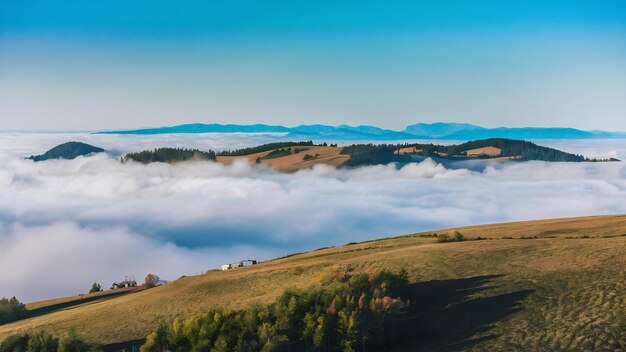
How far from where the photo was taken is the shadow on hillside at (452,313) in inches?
1984

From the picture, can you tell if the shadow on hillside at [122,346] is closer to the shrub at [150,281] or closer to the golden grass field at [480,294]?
the golden grass field at [480,294]

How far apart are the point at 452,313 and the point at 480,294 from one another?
462 cm

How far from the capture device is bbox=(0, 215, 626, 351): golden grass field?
48.5 m

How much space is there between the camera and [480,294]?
5919 centimetres

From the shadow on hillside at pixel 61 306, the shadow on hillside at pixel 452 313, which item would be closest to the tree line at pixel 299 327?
the shadow on hillside at pixel 452 313

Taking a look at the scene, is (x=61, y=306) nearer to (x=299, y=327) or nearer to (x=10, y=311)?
(x=10, y=311)

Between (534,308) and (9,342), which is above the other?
(534,308)

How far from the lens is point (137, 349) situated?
5866cm

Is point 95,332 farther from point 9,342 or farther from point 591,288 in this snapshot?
point 591,288

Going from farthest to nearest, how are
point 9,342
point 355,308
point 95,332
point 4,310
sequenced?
1. point 4,310
2. point 95,332
3. point 9,342
4. point 355,308

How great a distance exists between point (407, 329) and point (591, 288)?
18.0m

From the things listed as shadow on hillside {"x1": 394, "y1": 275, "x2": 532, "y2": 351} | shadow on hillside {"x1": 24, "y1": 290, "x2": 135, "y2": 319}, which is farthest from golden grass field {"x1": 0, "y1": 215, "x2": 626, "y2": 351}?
Answer: shadow on hillside {"x1": 24, "y1": 290, "x2": 135, "y2": 319}

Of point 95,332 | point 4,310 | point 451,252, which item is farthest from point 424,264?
point 4,310

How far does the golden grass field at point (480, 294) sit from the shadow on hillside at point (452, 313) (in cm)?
10
